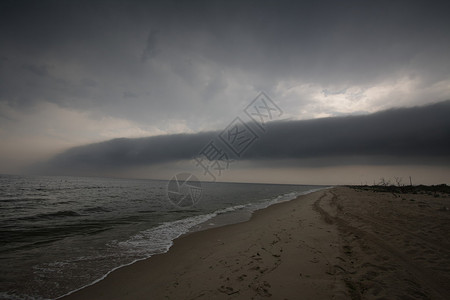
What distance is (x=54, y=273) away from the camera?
6.08 m

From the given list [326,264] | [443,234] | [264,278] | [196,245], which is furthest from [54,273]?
[443,234]

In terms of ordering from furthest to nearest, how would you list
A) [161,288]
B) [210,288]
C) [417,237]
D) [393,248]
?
[417,237] → [393,248] → [161,288] → [210,288]

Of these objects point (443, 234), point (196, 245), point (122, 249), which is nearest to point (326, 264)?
point (196, 245)

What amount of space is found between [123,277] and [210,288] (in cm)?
327

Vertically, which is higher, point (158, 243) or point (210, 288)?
point (210, 288)

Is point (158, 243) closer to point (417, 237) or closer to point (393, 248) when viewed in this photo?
point (393, 248)

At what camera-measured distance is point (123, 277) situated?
5.89 meters

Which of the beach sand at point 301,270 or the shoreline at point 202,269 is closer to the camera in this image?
the beach sand at point 301,270

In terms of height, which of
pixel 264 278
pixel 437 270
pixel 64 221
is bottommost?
pixel 64 221

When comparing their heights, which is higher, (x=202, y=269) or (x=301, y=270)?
(x=301, y=270)

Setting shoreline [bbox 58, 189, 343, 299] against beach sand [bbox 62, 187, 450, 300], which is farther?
shoreline [bbox 58, 189, 343, 299]

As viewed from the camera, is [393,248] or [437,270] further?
[393,248]

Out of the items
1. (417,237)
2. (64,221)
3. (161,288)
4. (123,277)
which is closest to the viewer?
(161,288)

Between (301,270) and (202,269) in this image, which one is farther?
(202,269)
